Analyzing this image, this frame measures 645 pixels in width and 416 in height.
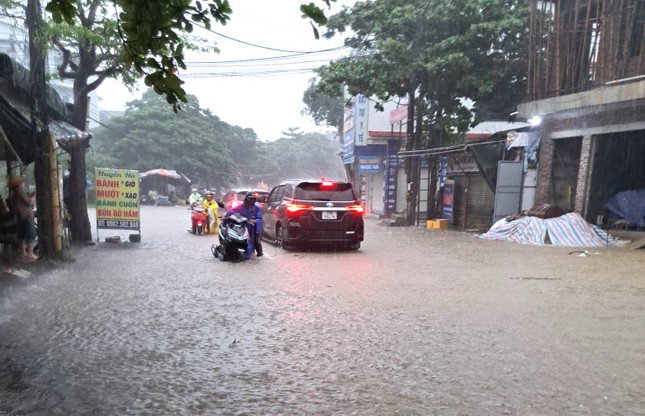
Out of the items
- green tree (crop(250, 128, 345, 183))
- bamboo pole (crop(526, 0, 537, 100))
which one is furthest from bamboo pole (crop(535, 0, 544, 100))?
green tree (crop(250, 128, 345, 183))

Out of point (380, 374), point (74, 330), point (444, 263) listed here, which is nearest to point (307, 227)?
point (444, 263)

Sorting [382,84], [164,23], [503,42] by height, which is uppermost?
[503,42]

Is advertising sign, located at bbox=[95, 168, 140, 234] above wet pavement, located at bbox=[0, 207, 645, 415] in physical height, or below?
above

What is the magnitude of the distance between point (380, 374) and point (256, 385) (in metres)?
1.00

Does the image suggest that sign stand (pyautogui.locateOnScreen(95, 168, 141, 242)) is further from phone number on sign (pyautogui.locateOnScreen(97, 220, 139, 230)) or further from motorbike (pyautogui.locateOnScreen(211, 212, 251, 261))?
motorbike (pyautogui.locateOnScreen(211, 212, 251, 261))

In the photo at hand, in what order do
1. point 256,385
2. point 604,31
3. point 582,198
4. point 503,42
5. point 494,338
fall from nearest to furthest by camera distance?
point 256,385 < point 494,338 < point 604,31 < point 582,198 < point 503,42

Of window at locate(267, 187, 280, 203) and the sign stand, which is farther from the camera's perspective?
window at locate(267, 187, 280, 203)

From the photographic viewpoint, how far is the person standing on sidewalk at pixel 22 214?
9680 millimetres

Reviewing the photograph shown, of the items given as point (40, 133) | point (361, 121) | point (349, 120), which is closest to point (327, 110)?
point (349, 120)

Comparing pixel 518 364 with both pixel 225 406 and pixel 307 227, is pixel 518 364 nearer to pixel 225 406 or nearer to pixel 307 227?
pixel 225 406

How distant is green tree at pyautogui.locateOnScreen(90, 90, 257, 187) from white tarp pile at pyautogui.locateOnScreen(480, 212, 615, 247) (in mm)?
34433

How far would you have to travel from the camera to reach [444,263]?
10.4 m

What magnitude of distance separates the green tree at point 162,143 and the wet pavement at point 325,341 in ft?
116

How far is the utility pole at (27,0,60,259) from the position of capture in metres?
8.93
